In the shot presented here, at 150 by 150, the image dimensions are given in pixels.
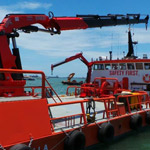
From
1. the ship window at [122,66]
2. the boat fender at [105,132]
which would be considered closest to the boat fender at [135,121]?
→ the boat fender at [105,132]

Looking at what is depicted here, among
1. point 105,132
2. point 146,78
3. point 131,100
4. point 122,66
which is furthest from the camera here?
point 122,66

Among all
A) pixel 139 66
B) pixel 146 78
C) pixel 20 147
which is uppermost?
pixel 139 66

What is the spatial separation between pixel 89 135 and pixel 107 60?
9.05 meters

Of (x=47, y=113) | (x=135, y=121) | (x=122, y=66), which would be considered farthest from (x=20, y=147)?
(x=122, y=66)

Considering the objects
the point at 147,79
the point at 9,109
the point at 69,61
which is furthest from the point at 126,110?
the point at 69,61

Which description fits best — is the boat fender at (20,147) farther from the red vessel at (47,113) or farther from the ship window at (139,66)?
the ship window at (139,66)

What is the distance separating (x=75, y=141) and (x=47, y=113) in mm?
1313

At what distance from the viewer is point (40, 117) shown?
5922mm

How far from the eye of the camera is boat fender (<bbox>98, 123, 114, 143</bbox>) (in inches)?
304

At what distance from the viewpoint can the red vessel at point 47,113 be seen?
17.7 feet

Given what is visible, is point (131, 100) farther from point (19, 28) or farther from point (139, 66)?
point (19, 28)

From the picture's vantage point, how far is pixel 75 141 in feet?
21.6

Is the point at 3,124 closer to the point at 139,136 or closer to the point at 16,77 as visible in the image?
the point at 16,77

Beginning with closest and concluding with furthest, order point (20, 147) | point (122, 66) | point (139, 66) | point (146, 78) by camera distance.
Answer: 1. point (20, 147)
2. point (146, 78)
3. point (139, 66)
4. point (122, 66)
